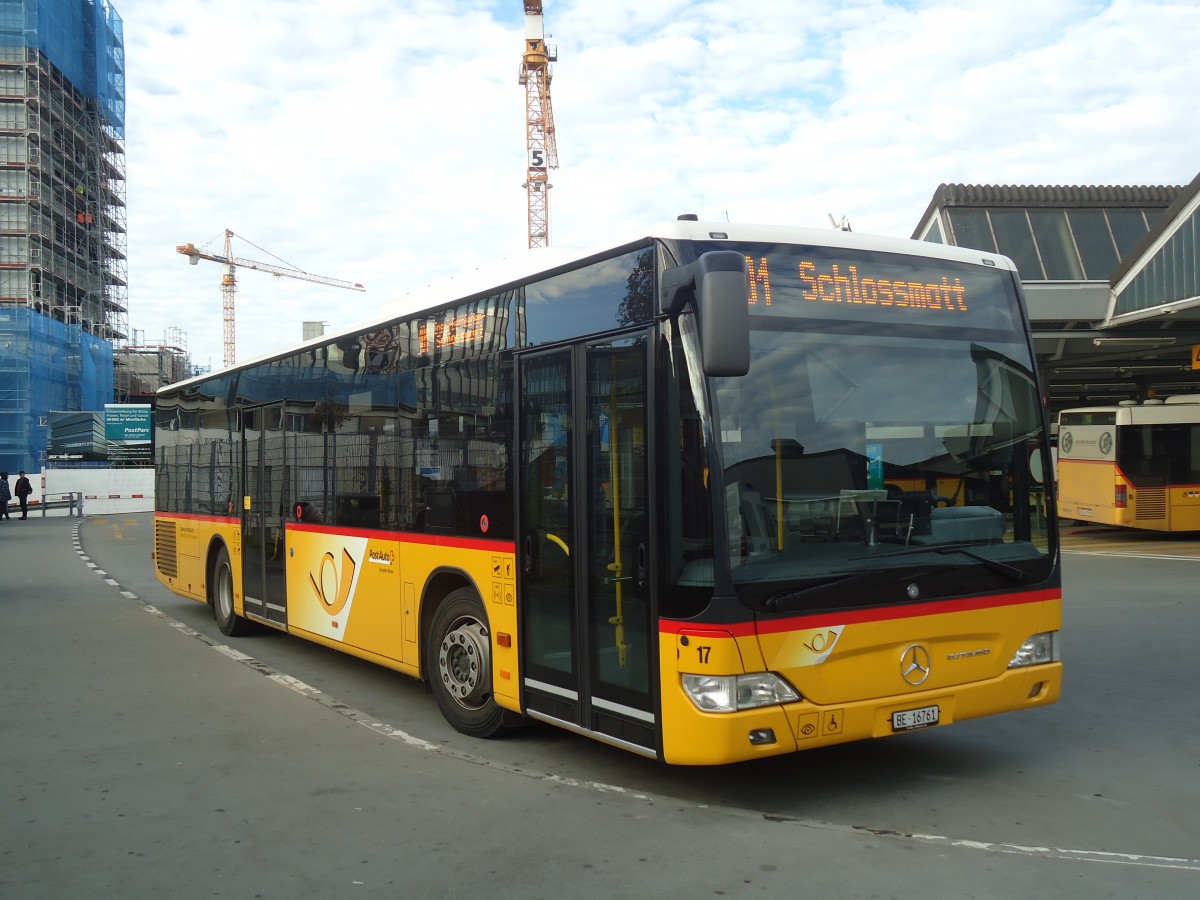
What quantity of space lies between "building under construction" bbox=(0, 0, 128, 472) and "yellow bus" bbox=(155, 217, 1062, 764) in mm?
53566

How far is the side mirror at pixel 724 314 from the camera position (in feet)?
16.3

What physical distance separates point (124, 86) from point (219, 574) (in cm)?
7329

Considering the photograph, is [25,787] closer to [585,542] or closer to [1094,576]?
[585,542]

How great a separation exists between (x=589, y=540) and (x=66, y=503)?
4764 centimetres

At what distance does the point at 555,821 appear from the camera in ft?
18.0

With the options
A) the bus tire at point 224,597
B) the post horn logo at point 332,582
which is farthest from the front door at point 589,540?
the bus tire at point 224,597

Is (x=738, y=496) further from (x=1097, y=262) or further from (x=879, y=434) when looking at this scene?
(x=1097, y=262)

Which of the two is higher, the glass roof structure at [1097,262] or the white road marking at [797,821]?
the glass roof structure at [1097,262]

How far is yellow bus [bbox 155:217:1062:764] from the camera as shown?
530 cm

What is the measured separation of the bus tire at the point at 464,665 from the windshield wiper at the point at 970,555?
8.58 feet

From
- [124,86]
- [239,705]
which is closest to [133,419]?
[124,86]

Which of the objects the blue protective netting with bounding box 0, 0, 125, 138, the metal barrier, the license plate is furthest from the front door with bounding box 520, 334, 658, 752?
the blue protective netting with bounding box 0, 0, 125, 138

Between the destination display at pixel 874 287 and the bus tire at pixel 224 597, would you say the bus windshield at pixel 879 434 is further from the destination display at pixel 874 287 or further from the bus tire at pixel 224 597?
the bus tire at pixel 224 597

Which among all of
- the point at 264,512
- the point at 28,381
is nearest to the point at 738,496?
the point at 264,512
